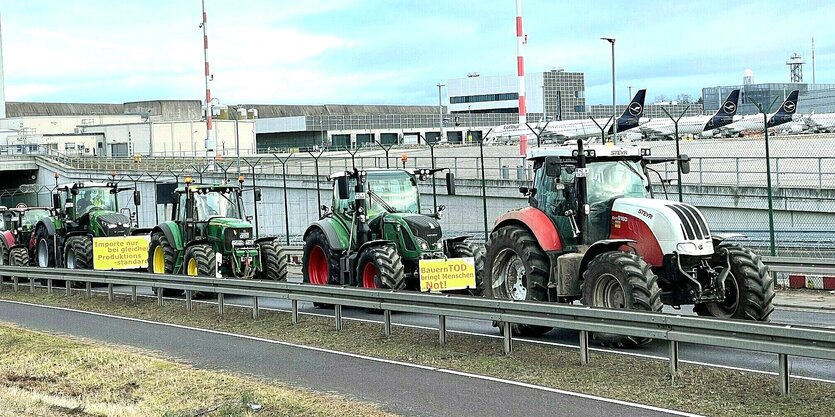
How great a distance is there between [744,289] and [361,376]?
15.7ft

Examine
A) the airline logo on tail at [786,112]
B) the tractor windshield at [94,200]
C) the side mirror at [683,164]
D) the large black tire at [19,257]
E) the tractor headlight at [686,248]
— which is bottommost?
the large black tire at [19,257]

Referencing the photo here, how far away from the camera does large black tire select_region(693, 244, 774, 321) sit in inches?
525

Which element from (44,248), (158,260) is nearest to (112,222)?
(44,248)

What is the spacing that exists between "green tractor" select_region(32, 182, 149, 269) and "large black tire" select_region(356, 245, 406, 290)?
402 inches

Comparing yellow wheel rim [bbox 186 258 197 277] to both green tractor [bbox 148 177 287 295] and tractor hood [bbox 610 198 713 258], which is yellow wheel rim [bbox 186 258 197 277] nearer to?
green tractor [bbox 148 177 287 295]

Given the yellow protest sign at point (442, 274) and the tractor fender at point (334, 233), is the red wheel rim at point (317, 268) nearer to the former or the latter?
the tractor fender at point (334, 233)

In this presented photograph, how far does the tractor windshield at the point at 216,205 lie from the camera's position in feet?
77.4

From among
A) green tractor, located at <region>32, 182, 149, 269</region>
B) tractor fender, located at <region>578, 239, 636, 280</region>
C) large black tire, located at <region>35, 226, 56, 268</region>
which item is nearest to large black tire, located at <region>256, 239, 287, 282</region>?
green tractor, located at <region>32, 182, 149, 269</region>

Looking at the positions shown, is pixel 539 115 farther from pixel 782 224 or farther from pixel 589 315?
pixel 589 315

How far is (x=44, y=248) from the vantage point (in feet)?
97.3

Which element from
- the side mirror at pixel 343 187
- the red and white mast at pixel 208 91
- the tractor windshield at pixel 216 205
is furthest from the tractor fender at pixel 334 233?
the red and white mast at pixel 208 91

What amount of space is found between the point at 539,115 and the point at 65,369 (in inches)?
3407

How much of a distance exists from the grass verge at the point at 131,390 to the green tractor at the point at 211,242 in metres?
6.78

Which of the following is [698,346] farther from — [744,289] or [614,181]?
[614,181]
